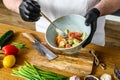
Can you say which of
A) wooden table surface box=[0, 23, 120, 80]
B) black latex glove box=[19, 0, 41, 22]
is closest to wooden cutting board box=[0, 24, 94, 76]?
wooden table surface box=[0, 23, 120, 80]

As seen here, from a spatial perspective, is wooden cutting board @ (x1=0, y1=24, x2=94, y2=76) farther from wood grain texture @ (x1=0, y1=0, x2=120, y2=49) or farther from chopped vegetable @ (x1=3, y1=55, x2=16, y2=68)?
wood grain texture @ (x1=0, y1=0, x2=120, y2=49)

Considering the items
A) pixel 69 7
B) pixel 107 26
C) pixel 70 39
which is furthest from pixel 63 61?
pixel 107 26

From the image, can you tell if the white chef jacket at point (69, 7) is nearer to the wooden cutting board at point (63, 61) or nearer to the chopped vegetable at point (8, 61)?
the wooden cutting board at point (63, 61)

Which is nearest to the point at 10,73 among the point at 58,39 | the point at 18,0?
the point at 58,39

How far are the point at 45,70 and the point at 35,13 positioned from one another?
0.25m

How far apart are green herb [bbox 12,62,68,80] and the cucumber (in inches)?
7.3

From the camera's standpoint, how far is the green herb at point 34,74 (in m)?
0.99

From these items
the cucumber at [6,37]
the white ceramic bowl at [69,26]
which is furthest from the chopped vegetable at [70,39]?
the cucumber at [6,37]

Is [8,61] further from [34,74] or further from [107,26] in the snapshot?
[107,26]

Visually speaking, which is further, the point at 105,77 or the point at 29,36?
the point at 29,36

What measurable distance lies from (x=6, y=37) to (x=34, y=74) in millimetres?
273

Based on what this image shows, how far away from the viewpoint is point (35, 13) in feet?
3.43

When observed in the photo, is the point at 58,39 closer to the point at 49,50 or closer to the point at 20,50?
the point at 49,50

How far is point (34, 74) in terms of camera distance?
3.31ft
